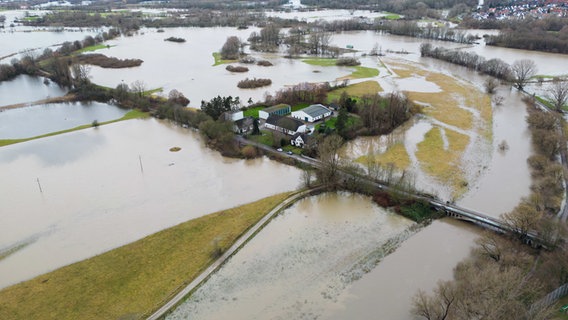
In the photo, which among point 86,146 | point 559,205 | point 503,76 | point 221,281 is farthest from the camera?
point 503,76

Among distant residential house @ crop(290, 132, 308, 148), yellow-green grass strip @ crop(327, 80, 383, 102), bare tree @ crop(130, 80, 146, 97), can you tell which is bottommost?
distant residential house @ crop(290, 132, 308, 148)

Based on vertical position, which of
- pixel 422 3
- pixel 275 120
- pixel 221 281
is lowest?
pixel 221 281

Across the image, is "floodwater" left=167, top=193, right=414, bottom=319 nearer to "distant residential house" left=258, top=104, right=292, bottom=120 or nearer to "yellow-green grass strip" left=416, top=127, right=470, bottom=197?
"yellow-green grass strip" left=416, top=127, right=470, bottom=197

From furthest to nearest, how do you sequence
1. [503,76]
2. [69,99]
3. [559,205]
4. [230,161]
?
[503,76] → [69,99] → [230,161] → [559,205]

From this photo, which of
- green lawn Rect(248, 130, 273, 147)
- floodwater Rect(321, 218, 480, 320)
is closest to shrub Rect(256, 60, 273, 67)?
green lawn Rect(248, 130, 273, 147)

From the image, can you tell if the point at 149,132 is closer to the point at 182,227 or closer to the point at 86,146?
the point at 86,146

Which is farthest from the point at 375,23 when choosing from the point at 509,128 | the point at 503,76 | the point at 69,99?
the point at 69,99

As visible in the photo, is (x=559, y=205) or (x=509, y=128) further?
(x=509, y=128)

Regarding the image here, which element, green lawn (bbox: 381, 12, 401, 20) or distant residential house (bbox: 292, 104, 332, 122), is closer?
distant residential house (bbox: 292, 104, 332, 122)
